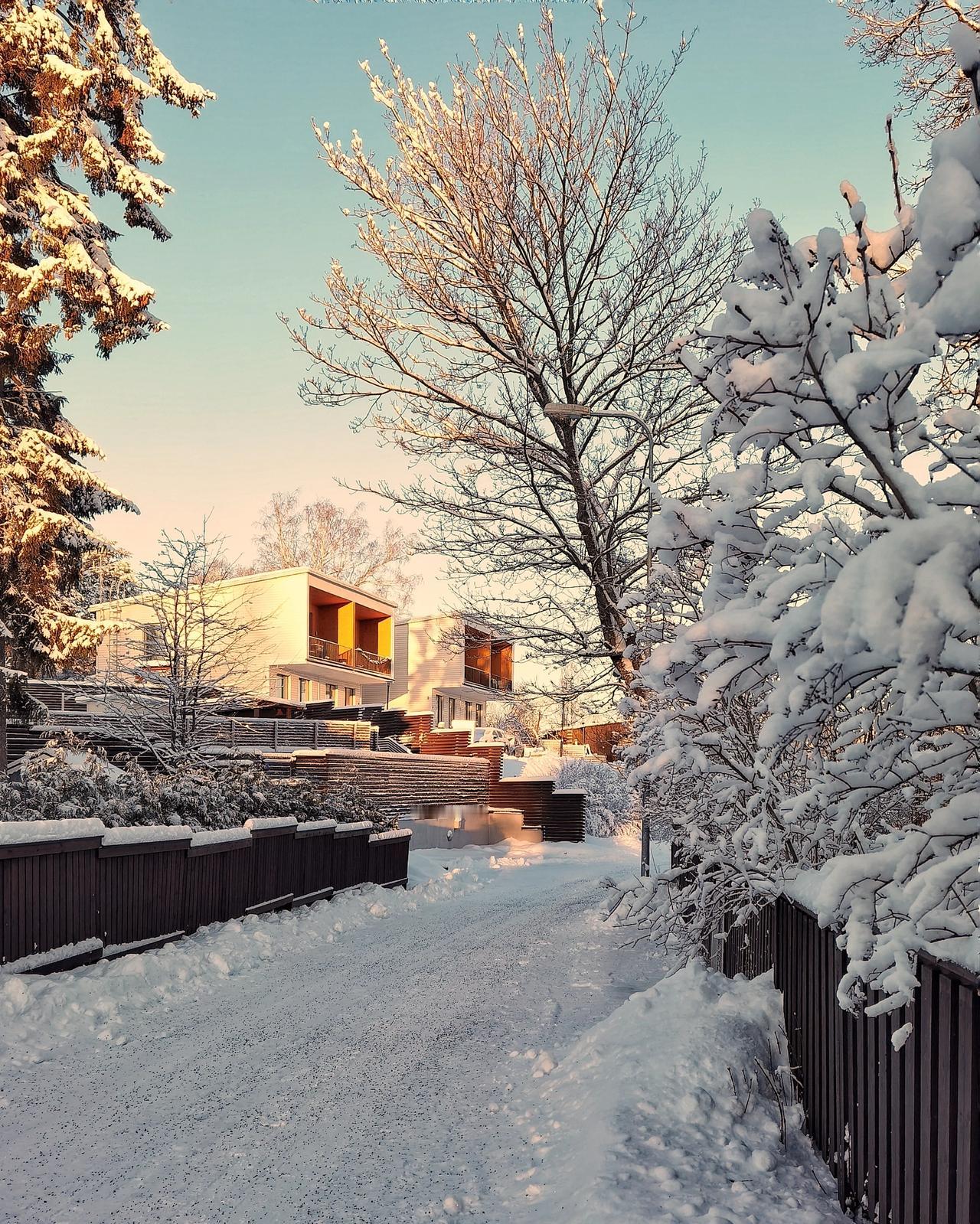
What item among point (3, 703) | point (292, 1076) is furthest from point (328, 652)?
point (292, 1076)

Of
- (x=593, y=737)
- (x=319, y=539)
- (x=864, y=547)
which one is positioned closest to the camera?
(x=864, y=547)

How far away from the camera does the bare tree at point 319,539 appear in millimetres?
55219

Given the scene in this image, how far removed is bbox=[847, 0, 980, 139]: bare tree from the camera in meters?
10.0

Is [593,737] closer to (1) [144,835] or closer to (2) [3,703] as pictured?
(2) [3,703]

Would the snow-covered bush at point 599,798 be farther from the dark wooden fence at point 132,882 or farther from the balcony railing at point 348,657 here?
the dark wooden fence at point 132,882

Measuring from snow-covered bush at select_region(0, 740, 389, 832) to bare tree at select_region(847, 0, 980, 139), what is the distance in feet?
39.1

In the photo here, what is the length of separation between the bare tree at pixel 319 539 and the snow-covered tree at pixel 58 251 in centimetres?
3757

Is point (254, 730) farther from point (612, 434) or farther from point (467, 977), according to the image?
point (467, 977)

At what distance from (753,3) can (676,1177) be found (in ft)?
39.4

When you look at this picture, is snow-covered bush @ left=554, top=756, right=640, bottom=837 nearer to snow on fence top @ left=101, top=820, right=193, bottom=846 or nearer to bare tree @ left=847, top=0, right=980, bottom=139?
snow on fence top @ left=101, top=820, right=193, bottom=846

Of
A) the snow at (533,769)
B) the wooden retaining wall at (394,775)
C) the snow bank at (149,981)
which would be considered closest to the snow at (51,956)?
the snow bank at (149,981)

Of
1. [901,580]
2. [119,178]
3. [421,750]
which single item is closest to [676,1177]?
[901,580]

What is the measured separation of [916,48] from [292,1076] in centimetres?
1148

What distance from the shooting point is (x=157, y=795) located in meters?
13.0
